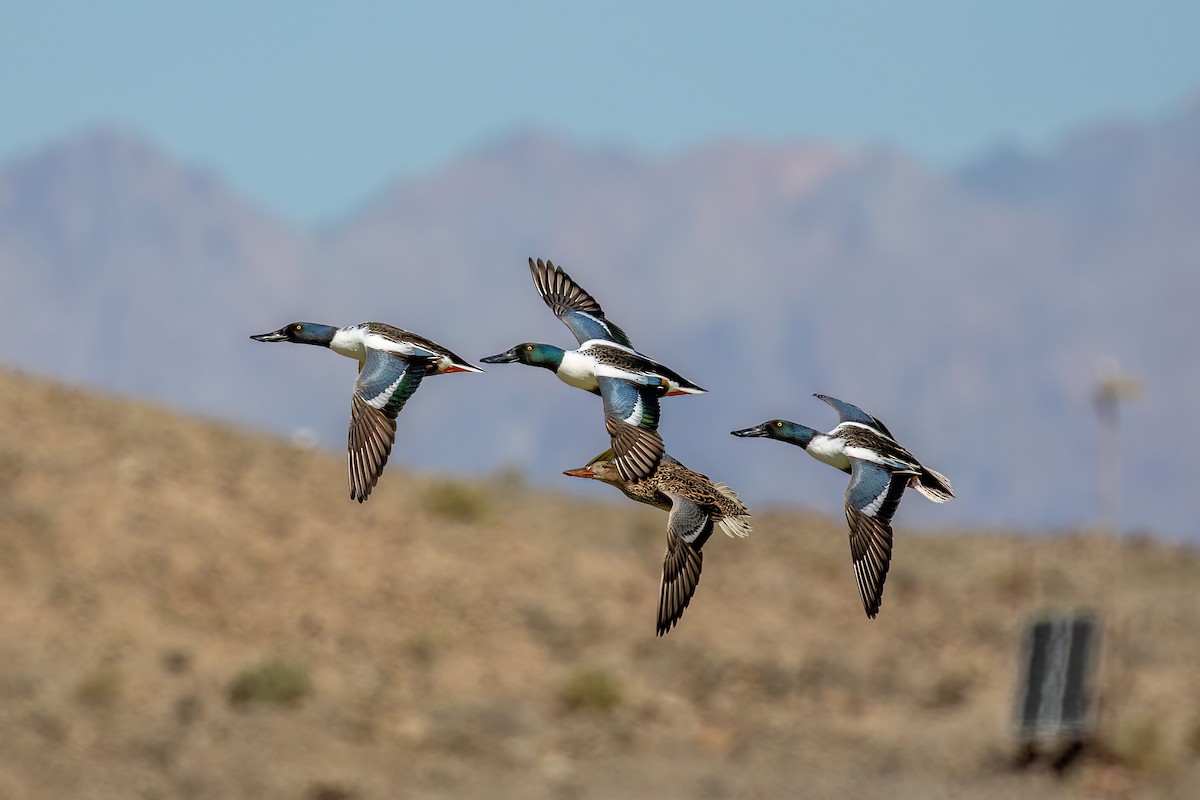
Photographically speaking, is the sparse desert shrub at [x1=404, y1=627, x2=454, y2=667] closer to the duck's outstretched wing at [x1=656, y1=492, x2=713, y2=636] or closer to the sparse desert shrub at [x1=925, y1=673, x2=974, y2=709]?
the sparse desert shrub at [x1=925, y1=673, x2=974, y2=709]

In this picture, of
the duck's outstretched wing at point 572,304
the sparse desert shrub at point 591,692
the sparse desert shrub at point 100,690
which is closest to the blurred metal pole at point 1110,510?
the sparse desert shrub at point 591,692

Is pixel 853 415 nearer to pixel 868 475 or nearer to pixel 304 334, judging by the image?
pixel 868 475

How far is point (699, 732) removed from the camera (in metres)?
80.2

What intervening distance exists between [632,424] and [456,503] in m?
85.4

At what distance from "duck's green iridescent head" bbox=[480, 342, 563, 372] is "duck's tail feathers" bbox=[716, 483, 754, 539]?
1161 millimetres

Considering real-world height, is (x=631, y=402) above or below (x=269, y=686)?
below

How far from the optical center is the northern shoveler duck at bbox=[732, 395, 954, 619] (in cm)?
1108

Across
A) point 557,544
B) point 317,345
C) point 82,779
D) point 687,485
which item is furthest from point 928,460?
point 557,544

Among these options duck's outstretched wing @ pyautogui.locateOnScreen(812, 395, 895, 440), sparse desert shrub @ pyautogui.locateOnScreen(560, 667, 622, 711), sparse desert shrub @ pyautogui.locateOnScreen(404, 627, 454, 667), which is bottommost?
duck's outstretched wing @ pyautogui.locateOnScreen(812, 395, 895, 440)

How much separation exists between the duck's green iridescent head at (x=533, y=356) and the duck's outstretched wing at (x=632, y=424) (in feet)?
2.02

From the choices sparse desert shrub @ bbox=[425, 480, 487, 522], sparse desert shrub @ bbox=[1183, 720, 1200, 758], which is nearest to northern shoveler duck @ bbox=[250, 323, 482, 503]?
sparse desert shrub @ bbox=[1183, 720, 1200, 758]

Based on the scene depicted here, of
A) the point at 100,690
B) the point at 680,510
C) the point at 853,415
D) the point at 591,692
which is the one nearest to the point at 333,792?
the point at 100,690

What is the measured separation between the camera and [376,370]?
1183 centimetres

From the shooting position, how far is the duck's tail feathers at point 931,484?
11.7 metres
